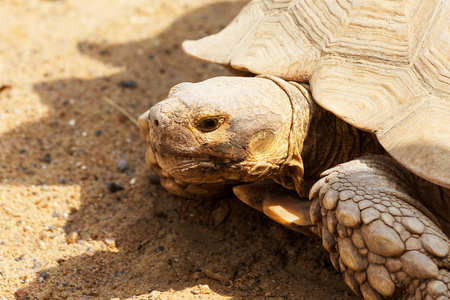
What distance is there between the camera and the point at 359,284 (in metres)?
2.08

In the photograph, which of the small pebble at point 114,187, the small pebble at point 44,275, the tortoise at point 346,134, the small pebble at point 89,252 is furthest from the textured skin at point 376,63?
the small pebble at point 44,275

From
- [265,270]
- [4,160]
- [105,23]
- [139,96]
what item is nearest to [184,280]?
[265,270]

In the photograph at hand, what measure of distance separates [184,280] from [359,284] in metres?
0.93

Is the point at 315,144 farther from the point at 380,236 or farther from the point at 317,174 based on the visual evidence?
the point at 380,236

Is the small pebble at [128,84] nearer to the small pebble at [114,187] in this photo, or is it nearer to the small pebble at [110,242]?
the small pebble at [114,187]

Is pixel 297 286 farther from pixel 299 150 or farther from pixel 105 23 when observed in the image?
pixel 105 23

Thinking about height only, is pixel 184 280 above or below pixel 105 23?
above

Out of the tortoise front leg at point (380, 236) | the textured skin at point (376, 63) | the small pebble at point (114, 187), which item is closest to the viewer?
the tortoise front leg at point (380, 236)

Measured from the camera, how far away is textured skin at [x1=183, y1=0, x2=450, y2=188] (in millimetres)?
2154

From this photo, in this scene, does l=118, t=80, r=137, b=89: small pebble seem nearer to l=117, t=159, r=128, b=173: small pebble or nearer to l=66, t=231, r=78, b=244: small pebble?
l=117, t=159, r=128, b=173: small pebble

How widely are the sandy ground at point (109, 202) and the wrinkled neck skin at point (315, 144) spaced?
461mm

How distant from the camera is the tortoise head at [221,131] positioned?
7.25 ft

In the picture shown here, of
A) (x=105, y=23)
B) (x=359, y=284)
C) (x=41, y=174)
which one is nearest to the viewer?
(x=359, y=284)

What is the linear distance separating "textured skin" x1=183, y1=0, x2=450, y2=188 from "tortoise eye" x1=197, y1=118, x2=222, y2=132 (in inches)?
20.7
